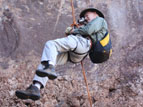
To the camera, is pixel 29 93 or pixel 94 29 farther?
pixel 94 29

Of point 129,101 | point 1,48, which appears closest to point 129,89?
point 129,101

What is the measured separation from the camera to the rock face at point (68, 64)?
285 inches

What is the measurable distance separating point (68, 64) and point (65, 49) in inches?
96.0

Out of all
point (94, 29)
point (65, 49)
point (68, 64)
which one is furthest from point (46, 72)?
point (68, 64)

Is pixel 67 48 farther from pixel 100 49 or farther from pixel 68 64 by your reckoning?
pixel 68 64

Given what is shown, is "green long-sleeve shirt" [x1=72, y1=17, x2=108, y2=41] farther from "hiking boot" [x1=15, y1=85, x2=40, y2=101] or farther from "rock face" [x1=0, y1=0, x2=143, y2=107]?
"rock face" [x1=0, y1=0, x2=143, y2=107]

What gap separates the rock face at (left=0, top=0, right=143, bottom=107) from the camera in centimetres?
724

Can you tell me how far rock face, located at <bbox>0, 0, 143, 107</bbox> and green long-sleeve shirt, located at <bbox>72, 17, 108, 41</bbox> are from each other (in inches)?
76.4

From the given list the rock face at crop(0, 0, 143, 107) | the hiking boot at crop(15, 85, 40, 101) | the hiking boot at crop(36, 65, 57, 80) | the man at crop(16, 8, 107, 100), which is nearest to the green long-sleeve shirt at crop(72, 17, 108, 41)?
the man at crop(16, 8, 107, 100)

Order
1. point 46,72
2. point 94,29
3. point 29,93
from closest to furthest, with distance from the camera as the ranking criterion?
point 46,72 → point 29,93 → point 94,29

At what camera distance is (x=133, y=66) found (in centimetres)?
792

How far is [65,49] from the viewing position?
542cm

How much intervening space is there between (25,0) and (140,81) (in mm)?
3312

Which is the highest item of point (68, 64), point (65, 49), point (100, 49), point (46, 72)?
point (65, 49)
